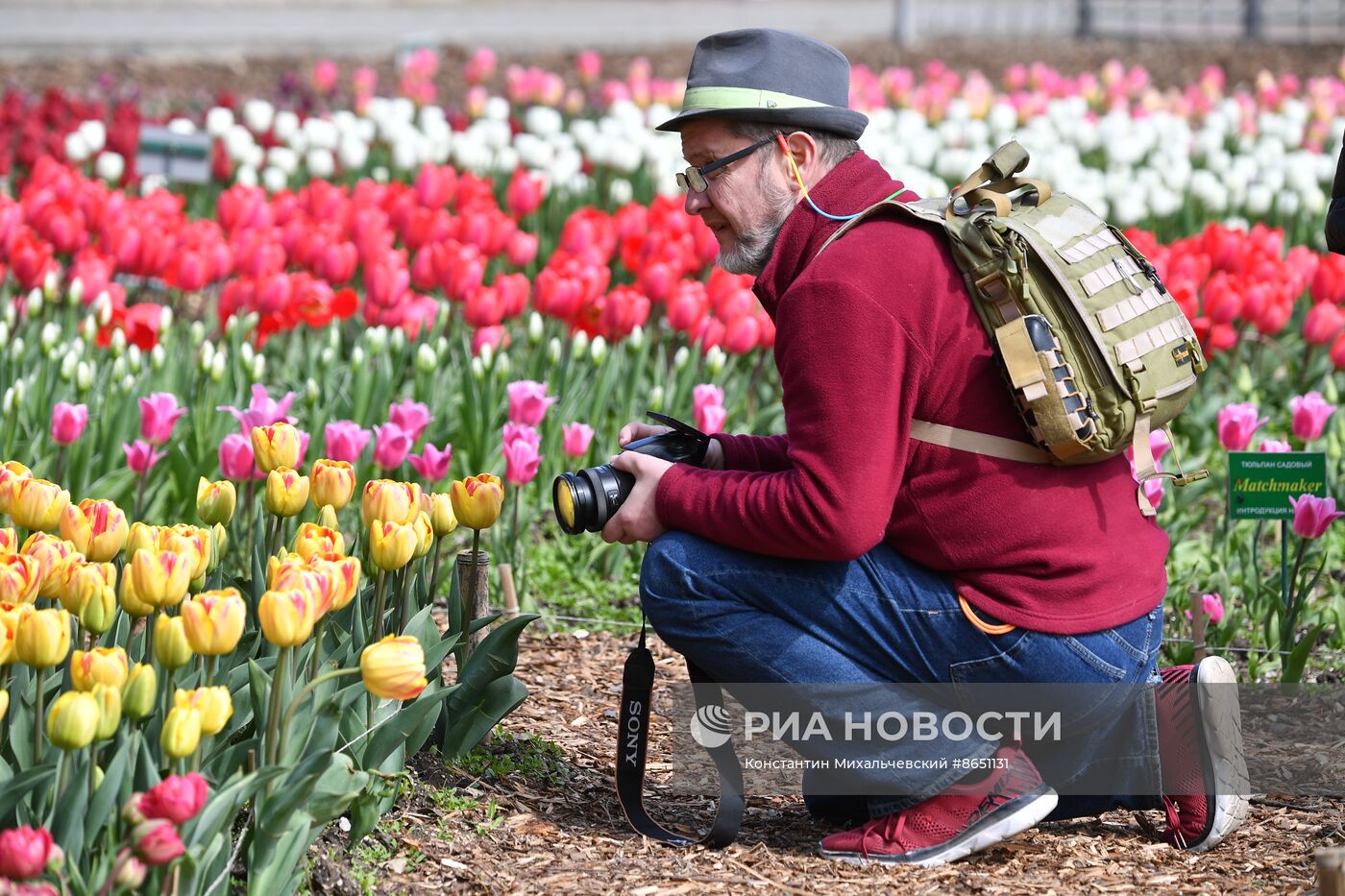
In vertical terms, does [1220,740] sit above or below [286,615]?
below

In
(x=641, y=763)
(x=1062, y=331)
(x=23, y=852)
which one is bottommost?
(x=641, y=763)

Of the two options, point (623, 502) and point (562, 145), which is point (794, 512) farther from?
point (562, 145)

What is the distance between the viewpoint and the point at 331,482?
2.63m

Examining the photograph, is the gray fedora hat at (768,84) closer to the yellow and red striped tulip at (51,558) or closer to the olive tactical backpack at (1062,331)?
the olive tactical backpack at (1062,331)

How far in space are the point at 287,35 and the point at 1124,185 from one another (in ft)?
33.4

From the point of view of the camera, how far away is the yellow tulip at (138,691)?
6.88 feet

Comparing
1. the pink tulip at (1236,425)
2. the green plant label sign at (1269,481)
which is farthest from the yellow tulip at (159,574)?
the pink tulip at (1236,425)

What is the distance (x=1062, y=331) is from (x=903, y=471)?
320 millimetres

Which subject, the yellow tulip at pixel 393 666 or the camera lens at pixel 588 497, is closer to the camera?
the yellow tulip at pixel 393 666

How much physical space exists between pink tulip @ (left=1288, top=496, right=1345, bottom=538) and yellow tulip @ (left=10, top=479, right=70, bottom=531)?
233 cm

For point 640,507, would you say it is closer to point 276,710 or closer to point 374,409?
point 276,710

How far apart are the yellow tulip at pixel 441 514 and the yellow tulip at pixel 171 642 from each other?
0.60m

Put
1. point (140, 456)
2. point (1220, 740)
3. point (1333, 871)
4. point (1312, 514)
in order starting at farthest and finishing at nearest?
point (140, 456)
point (1312, 514)
point (1220, 740)
point (1333, 871)

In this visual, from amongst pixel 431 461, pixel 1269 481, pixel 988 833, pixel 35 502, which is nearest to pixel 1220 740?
pixel 988 833
